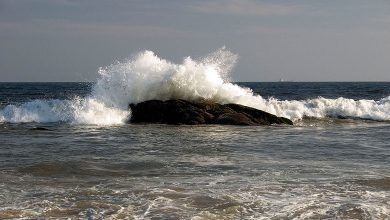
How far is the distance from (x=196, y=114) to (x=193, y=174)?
9.65 metres

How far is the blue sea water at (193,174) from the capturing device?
647 centimetres

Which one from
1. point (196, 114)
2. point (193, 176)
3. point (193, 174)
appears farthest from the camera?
point (196, 114)

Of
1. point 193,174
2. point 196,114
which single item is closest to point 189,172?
point 193,174

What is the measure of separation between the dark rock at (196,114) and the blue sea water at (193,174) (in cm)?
209

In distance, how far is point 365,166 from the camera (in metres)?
9.62

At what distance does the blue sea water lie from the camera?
6.47 meters

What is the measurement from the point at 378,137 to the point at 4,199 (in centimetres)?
1121

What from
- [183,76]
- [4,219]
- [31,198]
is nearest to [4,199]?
[31,198]

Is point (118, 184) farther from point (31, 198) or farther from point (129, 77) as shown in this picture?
point (129, 77)

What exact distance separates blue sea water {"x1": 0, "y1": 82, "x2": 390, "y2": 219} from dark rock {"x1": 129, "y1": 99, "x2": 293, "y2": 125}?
2.09 metres

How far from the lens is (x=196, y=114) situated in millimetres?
18344

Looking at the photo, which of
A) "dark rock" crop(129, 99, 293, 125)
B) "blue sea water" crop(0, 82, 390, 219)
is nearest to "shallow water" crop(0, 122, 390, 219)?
"blue sea water" crop(0, 82, 390, 219)

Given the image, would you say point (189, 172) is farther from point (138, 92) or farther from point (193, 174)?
point (138, 92)

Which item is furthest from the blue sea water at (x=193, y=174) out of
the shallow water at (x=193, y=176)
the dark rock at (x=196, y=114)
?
the dark rock at (x=196, y=114)
